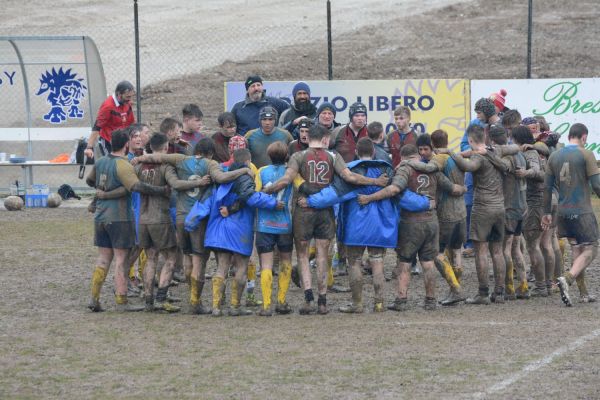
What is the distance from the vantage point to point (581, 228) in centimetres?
1164

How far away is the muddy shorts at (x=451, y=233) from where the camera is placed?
38.6 ft

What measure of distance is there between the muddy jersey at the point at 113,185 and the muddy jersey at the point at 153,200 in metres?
0.13

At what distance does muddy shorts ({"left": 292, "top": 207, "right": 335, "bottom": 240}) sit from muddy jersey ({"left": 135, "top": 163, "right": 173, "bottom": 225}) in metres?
1.27

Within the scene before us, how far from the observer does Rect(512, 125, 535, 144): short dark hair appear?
40.0ft

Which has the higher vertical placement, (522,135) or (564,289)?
(522,135)

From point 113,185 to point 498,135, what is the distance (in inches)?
151

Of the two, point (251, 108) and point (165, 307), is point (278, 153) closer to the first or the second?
point (165, 307)

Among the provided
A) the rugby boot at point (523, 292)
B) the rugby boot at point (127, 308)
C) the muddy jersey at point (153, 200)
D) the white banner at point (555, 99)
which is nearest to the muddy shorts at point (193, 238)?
the muddy jersey at point (153, 200)

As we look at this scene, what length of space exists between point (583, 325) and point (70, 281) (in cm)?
588

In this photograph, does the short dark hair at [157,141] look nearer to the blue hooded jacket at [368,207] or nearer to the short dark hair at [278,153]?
the short dark hair at [278,153]

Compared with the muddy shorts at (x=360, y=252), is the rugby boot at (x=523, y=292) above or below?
below

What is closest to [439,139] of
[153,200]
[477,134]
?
[477,134]

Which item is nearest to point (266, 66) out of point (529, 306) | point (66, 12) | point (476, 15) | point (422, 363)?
point (476, 15)

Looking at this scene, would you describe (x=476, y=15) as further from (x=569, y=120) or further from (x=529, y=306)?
(x=529, y=306)
